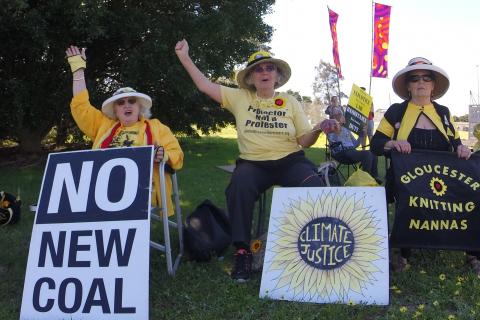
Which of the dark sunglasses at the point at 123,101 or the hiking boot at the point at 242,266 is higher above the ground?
the dark sunglasses at the point at 123,101

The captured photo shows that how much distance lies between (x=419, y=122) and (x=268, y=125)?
1.11m

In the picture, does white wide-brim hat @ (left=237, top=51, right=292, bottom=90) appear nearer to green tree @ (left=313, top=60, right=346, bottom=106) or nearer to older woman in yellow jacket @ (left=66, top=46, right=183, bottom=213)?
older woman in yellow jacket @ (left=66, top=46, right=183, bottom=213)

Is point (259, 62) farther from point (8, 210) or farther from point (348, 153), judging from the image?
point (348, 153)

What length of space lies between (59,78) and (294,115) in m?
6.30

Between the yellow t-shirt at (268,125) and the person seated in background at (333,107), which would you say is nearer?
the yellow t-shirt at (268,125)

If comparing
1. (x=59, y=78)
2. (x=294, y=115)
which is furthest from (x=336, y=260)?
(x=59, y=78)

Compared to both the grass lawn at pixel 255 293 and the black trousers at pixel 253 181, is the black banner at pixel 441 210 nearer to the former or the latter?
the grass lawn at pixel 255 293

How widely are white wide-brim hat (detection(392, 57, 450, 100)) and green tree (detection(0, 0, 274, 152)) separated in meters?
4.96

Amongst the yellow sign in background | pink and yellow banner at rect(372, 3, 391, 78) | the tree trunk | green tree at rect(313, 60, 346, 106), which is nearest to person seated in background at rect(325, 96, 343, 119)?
the yellow sign in background

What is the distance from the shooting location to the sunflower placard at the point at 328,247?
9.29 feet

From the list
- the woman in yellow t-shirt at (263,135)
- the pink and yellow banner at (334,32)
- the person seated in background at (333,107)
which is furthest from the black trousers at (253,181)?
the pink and yellow banner at (334,32)

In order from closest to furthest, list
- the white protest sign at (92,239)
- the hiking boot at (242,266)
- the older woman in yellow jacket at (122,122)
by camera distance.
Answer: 1. the white protest sign at (92,239)
2. the hiking boot at (242,266)
3. the older woman in yellow jacket at (122,122)

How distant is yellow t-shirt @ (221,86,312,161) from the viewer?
3.62m

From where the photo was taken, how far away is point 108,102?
362cm
